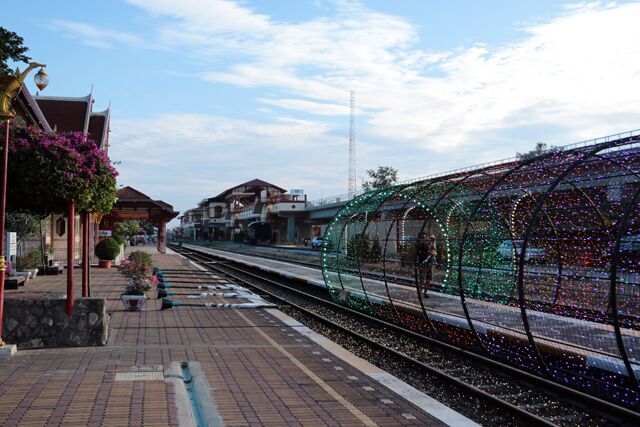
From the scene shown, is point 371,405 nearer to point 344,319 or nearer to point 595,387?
point 595,387

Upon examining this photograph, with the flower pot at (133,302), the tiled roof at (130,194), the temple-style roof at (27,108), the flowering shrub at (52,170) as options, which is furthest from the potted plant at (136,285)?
the tiled roof at (130,194)

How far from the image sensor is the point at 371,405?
6797 millimetres

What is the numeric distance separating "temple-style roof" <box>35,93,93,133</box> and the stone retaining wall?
3182cm

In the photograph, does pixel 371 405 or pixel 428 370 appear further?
pixel 428 370

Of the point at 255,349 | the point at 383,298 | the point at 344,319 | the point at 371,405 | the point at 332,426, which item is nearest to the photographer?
the point at 332,426

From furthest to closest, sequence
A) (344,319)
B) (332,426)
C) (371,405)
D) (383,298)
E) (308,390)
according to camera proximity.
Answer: (344,319), (383,298), (308,390), (371,405), (332,426)

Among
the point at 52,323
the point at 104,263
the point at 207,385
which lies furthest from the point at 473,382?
the point at 104,263

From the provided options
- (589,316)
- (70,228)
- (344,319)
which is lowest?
(344,319)

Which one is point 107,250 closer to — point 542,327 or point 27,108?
point 27,108

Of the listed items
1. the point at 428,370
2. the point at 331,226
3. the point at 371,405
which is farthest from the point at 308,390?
the point at 331,226

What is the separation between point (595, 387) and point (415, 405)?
2277 mm

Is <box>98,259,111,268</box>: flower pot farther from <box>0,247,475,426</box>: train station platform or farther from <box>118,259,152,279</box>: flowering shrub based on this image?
<box>0,247,475,426</box>: train station platform

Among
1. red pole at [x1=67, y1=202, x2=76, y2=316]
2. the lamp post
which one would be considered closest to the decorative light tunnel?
red pole at [x1=67, y1=202, x2=76, y2=316]

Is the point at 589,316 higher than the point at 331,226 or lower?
lower
